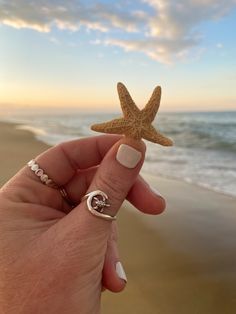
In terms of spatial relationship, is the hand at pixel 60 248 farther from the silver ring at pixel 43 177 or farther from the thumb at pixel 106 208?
the silver ring at pixel 43 177

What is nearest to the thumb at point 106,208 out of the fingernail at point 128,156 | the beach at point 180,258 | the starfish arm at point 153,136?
the fingernail at point 128,156

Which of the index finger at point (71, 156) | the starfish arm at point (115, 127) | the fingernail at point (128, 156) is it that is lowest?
the index finger at point (71, 156)

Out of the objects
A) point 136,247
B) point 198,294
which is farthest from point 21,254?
point 136,247

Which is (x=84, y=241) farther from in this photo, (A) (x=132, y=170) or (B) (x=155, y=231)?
(B) (x=155, y=231)

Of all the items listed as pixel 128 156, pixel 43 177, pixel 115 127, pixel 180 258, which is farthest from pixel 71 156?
pixel 180 258

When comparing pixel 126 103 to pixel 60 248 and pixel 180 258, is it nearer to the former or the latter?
pixel 60 248
